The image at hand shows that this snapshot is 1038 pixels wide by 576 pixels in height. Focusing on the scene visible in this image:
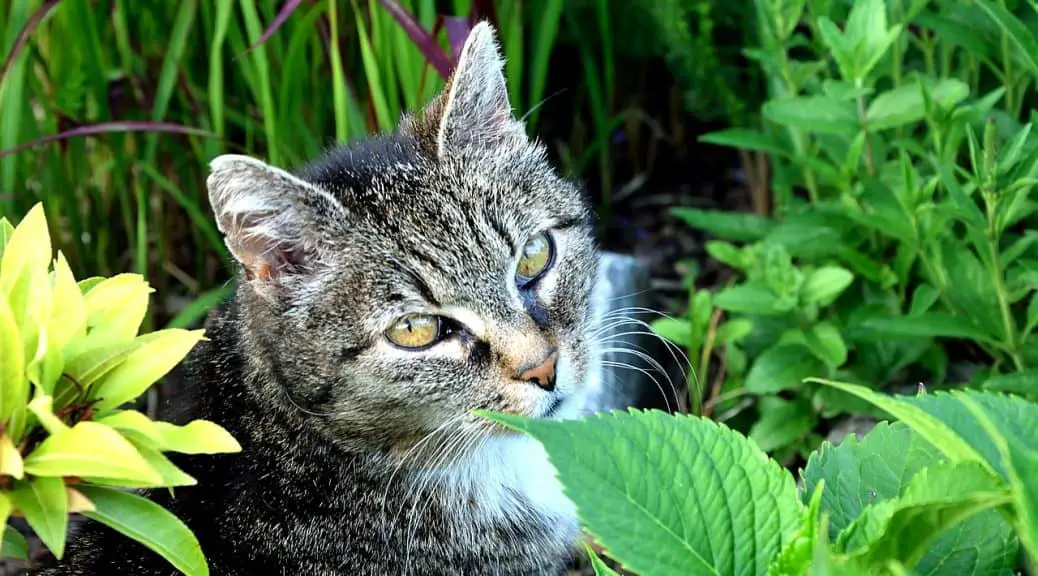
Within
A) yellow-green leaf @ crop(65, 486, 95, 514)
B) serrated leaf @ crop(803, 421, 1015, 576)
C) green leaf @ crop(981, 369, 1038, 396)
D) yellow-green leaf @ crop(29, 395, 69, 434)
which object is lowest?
green leaf @ crop(981, 369, 1038, 396)

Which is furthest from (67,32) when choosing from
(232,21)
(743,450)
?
(743,450)

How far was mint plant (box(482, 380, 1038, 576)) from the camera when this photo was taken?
1429mm

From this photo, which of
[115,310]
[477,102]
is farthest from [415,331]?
[115,310]

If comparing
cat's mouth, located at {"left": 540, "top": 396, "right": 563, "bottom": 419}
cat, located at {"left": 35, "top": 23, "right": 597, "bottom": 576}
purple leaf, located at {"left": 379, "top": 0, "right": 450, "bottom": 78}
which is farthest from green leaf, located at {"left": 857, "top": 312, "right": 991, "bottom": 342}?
purple leaf, located at {"left": 379, "top": 0, "right": 450, "bottom": 78}

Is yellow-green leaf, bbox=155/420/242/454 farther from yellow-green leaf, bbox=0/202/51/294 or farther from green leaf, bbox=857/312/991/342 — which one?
green leaf, bbox=857/312/991/342

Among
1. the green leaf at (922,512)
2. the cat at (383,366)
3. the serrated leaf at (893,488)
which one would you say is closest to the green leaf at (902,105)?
the cat at (383,366)

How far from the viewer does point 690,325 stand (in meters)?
3.39

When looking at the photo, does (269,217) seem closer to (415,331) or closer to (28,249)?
(415,331)

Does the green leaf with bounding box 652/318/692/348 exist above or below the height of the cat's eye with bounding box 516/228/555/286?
below

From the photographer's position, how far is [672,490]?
5.19 ft

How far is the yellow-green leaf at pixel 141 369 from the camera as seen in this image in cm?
175

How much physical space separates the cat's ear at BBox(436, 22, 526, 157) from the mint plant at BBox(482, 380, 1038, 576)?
A: 3.73 feet

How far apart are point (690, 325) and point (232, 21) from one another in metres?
1.77

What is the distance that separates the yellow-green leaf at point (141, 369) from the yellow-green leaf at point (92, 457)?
160mm
